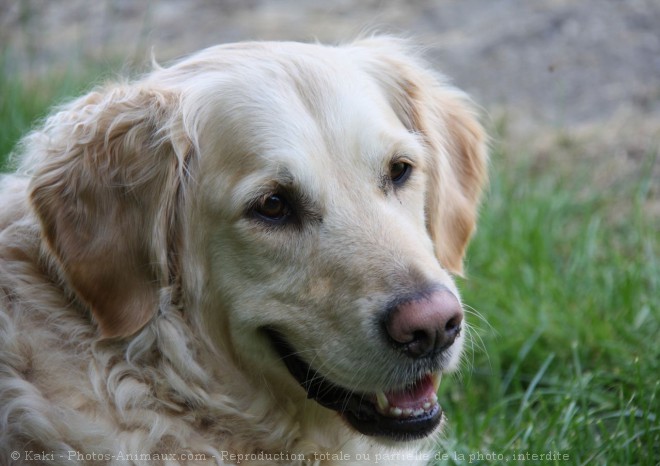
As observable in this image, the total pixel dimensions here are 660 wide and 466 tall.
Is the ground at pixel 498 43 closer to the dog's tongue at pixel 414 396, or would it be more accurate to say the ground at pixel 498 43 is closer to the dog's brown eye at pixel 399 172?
the dog's brown eye at pixel 399 172

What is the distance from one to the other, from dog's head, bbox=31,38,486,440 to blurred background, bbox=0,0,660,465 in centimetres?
90

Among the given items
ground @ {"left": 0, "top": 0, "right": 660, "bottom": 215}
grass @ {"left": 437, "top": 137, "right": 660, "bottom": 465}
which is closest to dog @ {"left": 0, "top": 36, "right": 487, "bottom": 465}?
grass @ {"left": 437, "top": 137, "right": 660, "bottom": 465}

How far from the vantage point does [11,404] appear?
286cm

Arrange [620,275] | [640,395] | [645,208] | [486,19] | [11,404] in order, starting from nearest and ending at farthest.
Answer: [11,404] → [640,395] → [620,275] → [645,208] → [486,19]

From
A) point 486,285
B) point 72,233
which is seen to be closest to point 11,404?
point 72,233

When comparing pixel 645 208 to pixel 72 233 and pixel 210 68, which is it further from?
pixel 72 233

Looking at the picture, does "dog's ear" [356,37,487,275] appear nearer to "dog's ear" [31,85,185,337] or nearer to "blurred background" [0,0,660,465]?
"blurred background" [0,0,660,465]

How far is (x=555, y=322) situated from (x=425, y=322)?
6.70 ft

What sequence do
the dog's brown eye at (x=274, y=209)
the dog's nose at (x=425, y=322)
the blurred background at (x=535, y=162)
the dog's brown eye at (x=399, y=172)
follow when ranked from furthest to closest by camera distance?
the blurred background at (x=535, y=162), the dog's brown eye at (x=399, y=172), the dog's brown eye at (x=274, y=209), the dog's nose at (x=425, y=322)

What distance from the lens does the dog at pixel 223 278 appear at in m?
2.90

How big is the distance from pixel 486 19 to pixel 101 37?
3.89 m

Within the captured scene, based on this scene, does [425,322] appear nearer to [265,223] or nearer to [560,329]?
[265,223]

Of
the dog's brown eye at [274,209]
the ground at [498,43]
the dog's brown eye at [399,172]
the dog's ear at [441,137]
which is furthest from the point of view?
the ground at [498,43]

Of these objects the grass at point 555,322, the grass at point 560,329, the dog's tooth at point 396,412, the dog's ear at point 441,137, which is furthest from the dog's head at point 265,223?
the grass at point 555,322
